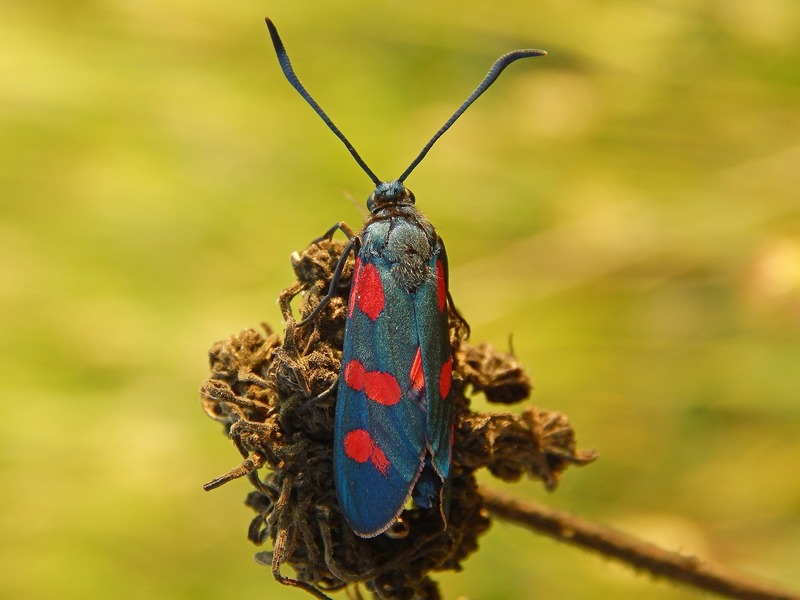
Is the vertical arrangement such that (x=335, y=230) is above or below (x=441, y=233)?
below

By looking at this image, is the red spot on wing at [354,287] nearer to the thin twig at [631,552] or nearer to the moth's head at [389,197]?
the moth's head at [389,197]

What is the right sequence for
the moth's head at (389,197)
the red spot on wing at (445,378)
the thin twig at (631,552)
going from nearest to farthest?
the red spot on wing at (445,378)
the thin twig at (631,552)
the moth's head at (389,197)

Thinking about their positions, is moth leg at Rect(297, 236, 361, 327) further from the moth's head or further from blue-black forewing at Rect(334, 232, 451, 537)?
the moth's head

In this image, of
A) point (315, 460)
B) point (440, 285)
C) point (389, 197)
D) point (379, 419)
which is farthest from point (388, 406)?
point (389, 197)

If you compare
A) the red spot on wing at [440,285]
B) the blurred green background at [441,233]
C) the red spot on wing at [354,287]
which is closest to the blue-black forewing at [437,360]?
the red spot on wing at [440,285]

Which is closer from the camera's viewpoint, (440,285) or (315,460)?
(315,460)

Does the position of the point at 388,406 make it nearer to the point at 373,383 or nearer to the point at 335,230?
the point at 373,383
